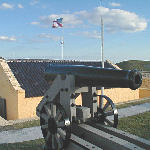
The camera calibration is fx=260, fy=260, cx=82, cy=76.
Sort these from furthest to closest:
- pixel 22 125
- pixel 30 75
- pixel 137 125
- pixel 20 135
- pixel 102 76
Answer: pixel 30 75 → pixel 22 125 → pixel 137 125 → pixel 20 135 → pixel 102 76

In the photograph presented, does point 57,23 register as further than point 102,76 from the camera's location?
Yes

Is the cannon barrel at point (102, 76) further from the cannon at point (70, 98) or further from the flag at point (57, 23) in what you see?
the flag at point (57, 23)

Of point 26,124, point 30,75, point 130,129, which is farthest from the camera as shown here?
point 30,75

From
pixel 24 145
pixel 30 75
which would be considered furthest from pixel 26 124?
pixel 30 75

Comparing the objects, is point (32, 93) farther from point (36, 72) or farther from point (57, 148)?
point (57, 148)

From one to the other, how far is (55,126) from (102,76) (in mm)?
1361

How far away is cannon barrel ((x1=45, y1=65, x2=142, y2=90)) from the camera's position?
4.21m

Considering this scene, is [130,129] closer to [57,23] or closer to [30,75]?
[30,75]

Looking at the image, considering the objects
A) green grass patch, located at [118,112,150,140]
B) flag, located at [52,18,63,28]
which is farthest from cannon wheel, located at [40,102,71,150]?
flag, located at [52,18,63,28]

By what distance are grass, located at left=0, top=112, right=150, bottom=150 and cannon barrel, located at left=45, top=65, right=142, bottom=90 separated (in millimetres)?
3667

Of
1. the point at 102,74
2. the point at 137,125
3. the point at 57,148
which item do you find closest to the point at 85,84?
the point at 102,74

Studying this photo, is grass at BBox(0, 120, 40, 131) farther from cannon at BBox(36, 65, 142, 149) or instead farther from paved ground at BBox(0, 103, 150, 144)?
cannon at BBox(36, 65, 142, 149)

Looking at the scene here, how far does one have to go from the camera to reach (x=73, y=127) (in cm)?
527

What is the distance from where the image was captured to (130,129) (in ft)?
34.1
